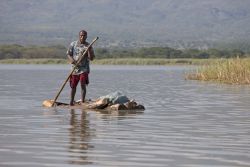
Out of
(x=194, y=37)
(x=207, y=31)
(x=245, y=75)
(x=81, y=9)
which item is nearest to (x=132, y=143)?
(x=245, y=75)

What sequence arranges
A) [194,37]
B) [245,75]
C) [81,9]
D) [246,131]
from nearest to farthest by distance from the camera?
[246,131] < [245,75] < [194,37] < [81,9]

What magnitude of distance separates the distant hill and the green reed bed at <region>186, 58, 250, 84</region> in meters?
83.7

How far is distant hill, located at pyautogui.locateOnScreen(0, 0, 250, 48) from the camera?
130 metres

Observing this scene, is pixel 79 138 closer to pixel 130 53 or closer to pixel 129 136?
pixel 129 136

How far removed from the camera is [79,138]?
43.0ft

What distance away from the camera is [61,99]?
23.6m

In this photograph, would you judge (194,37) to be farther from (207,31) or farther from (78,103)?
(78,103)

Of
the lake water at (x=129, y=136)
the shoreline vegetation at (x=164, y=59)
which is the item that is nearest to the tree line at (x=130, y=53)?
the shoreline vegetation at (x=164, y=59)

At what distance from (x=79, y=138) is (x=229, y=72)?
20883 millimetres

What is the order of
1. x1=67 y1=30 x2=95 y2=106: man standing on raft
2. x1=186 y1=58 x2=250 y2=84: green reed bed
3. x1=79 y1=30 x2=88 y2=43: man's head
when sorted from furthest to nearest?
x1=186 y1=58 x2=250 y2=84: green reed bed < x1=67 y1=30 x2=95 y2=106: man standing on raft < x1=79 y1=30 x2=88 y2=43: man's head

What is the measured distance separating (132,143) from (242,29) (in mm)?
139627

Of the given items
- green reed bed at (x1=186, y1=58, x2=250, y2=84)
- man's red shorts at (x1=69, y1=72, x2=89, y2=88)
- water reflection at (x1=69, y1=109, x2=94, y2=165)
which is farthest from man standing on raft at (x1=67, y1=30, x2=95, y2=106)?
green reed bed at (x1=186, y1=58, x2=250, y2=84)

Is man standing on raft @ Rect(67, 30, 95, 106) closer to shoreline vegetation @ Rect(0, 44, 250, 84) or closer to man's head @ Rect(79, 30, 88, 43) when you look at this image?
man's head @ Rect(79, 30, 88, 43)

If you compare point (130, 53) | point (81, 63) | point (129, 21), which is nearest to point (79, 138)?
point (81, 63)
